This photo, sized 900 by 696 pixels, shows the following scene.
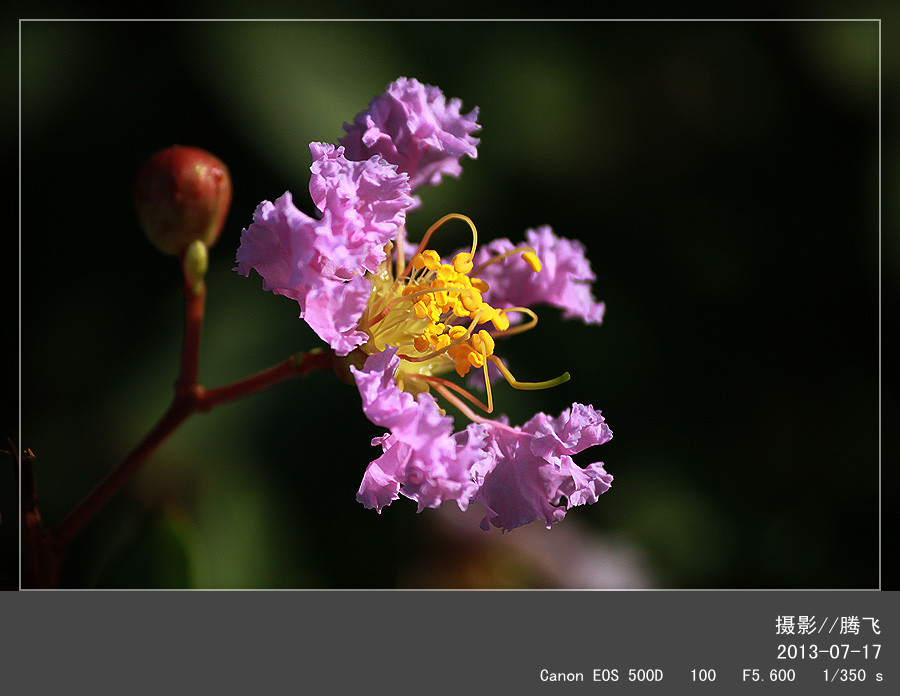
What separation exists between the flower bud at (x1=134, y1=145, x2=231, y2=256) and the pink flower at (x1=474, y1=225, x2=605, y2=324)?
1.37 ft

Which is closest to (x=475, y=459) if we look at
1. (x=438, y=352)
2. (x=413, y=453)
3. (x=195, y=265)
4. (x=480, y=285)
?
(x=413, y=453)

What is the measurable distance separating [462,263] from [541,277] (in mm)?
212

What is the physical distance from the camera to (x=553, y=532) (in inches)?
66.7

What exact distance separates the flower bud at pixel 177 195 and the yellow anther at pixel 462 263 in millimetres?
390

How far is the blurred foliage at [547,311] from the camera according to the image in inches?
63.6

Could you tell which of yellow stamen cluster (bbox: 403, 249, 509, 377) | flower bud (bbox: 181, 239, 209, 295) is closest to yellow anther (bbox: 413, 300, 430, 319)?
yellow stamen cluster (bbox: 403, 249, 509, 377)

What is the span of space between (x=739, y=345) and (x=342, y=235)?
3.93 ft

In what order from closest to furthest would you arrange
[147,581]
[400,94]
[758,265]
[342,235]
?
[342,235] → [400,94] → [147,581] → [758,265]

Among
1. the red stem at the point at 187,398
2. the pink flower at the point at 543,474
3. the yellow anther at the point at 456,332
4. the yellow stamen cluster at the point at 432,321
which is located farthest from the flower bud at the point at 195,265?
the pink flower at the point at 543,474

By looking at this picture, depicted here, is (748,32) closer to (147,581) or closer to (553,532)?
(553,532)

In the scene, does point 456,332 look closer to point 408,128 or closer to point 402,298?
point 402,298

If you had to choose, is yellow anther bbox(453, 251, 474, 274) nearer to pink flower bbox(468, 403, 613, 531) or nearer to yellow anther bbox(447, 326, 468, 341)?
yellow anther bbox(447, 326, 468, 341)

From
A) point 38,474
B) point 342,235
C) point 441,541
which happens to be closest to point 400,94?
point 342,235

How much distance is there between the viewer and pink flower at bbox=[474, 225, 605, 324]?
4.10ft
